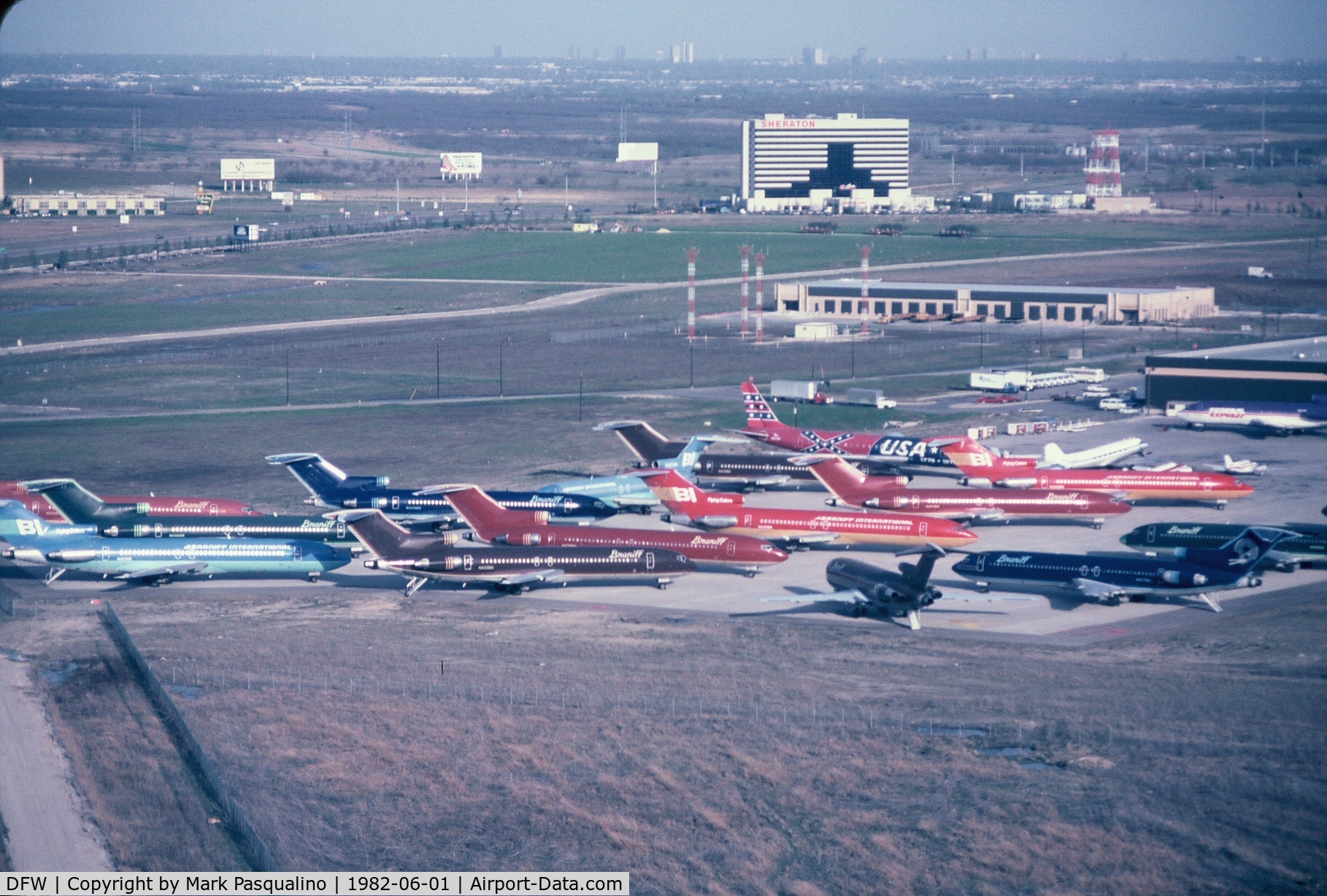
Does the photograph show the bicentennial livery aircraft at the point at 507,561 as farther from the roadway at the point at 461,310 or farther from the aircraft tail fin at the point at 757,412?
the roadway at the point at 461,310

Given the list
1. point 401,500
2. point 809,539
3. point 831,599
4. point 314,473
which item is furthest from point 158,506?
point 831,599

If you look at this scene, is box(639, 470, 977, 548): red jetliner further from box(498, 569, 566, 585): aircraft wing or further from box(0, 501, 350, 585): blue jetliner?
box(0, 501, 350, 585): blue jetliner

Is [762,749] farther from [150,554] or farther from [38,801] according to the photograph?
[150,554]

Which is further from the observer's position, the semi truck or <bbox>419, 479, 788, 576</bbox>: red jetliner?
the semi truck

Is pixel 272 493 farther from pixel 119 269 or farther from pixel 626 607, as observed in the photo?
pixel 119 269
